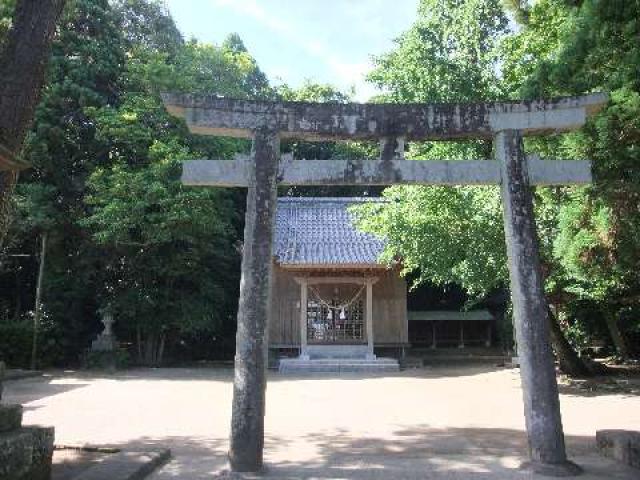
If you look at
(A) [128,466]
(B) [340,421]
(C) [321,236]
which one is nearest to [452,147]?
(B) [340,421]

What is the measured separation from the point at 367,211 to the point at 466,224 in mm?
3612

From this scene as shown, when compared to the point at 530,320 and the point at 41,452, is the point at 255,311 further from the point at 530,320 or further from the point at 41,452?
the point at 530,320

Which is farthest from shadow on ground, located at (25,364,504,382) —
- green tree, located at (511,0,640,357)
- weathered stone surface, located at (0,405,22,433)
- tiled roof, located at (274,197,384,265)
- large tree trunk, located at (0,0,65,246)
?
weathered stone surface, located at (0,405,22,433)

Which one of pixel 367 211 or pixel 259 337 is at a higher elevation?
pixel 367 211

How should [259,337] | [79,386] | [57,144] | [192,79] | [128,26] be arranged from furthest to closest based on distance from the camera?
[128,26], [192,79], [57,144], [79,386], [259,337]

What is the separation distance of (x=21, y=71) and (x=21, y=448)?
13.8ft

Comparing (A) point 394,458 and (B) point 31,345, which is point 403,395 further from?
(B) point 31,345

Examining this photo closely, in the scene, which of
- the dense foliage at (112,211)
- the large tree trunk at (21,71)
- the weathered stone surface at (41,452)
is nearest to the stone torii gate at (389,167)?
the large tree trunk at (21,71)

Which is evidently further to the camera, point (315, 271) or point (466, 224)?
point (315, 271)

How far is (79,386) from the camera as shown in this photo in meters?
14.0

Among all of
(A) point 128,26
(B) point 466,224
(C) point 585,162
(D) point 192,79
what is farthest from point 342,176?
(A) point 128,26

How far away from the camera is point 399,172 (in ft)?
22.7

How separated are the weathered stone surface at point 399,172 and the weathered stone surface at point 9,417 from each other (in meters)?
2.97

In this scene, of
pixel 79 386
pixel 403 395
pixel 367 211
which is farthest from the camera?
pixel 367 211
